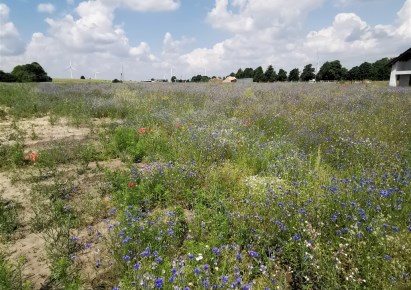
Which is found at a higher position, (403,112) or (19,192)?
(403,112)

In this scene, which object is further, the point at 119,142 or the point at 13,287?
the point at 119,142

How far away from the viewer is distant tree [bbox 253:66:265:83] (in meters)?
83.8

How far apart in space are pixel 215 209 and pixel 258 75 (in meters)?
85.8

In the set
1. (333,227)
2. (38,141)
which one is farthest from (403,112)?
(38,141)

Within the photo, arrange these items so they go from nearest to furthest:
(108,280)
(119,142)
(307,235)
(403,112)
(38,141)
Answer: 1. (108,280)
2. (307,235)
3. (119,142)
4. (38,141)
5. (403,112)

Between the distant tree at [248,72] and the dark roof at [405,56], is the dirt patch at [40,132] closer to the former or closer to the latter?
the dark roof at [405,56]

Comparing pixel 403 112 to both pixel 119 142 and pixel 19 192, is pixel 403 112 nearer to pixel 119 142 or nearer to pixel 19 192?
pixel 119 142

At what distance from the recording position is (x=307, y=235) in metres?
3.18

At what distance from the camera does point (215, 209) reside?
395 cm

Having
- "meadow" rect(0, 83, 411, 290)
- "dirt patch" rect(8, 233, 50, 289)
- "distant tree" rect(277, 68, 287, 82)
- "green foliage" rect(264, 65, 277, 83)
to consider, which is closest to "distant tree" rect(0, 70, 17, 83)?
"green foliage" rect(264, 65, 277, 83)

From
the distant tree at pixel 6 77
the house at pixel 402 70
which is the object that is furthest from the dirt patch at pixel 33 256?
the distant tree at pixel 6 77

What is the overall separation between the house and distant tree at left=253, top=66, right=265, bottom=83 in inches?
1879

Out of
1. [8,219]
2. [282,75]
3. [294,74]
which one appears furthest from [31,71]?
[8,219]

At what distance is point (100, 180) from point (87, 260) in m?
2.33
